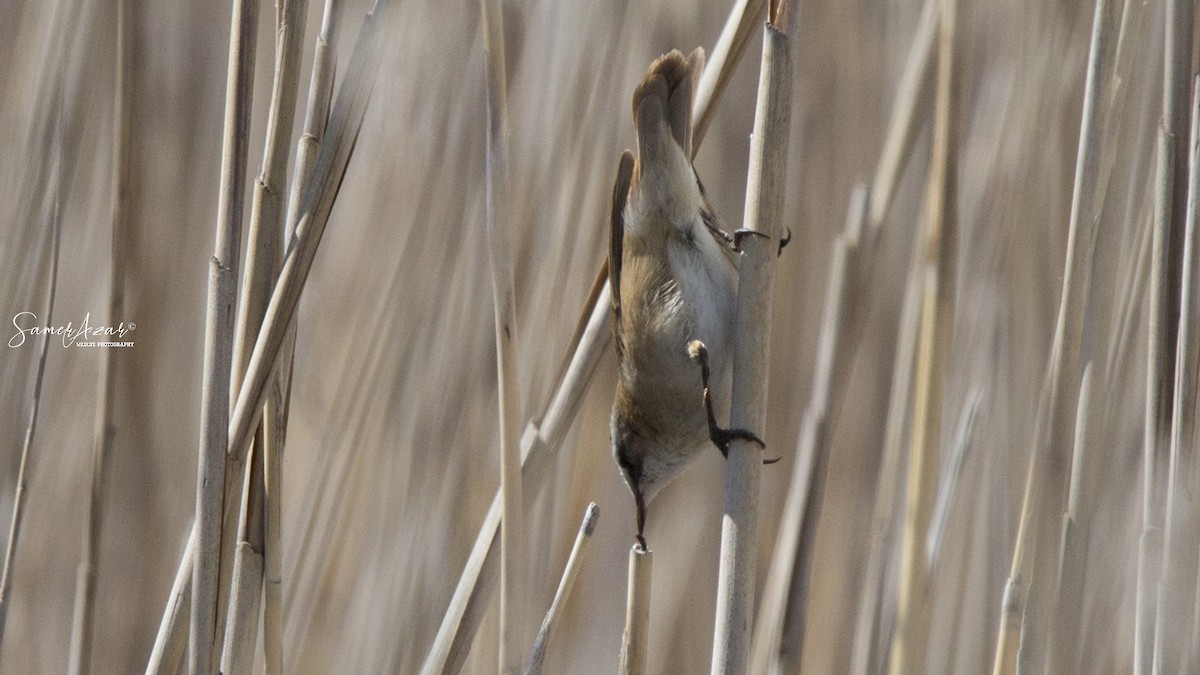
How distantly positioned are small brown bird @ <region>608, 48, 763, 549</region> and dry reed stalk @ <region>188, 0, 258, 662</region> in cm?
54

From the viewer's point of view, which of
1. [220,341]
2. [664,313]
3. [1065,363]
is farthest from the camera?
[664,313]

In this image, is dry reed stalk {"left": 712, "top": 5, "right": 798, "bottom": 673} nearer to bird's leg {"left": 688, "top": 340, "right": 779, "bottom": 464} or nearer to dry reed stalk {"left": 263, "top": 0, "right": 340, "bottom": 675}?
bird's leg {"left": 688, "top": 340, "right": 779, "bottom": 464}

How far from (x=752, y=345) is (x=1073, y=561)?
17.9 inches

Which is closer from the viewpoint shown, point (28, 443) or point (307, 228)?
point (307, 228)

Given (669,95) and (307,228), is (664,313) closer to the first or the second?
(669,95)

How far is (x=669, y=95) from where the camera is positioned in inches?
53.6

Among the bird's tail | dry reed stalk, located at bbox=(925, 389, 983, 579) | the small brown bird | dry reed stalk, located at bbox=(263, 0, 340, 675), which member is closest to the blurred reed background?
dry reed stalk, located at bbox=(925, 389, 983, 579)

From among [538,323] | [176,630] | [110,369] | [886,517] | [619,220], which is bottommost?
[176,630]

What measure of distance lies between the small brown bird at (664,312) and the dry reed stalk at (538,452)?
18 centimetres

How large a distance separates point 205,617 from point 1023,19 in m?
1.34

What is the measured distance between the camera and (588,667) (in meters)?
1.88

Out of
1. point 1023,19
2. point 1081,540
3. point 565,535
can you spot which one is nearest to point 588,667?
point 565,535

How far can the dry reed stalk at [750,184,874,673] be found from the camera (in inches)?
53.1

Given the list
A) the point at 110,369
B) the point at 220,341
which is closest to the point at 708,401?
the point at 220,341
